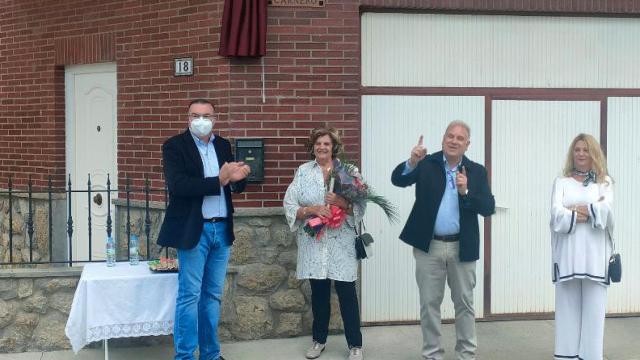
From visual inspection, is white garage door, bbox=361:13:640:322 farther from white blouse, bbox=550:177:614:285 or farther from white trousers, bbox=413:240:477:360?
white blouse, bbox=550:177:614:285

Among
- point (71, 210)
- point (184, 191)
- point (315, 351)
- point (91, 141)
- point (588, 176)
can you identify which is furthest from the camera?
point (91, 141)

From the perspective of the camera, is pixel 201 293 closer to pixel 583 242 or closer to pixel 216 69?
pixel 216 69

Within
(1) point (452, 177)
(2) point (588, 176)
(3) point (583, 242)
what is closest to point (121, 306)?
(1) point (452, 177)

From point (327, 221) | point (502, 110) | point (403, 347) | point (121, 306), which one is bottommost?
point (403, 347)

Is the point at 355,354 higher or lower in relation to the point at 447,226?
lower

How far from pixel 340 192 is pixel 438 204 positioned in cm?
71

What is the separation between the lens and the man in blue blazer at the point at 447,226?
21.6 feet

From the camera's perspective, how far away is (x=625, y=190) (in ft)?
27.8

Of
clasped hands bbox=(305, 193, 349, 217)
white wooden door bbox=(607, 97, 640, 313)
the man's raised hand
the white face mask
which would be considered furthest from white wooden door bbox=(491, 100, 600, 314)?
the white face mask

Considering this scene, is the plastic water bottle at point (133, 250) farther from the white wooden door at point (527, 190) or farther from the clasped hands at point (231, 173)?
the white wooden door at point (527, 190)

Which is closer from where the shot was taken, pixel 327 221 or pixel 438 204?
pixel 438 204

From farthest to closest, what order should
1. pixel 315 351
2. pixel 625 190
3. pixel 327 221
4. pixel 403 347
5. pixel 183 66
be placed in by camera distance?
pixel 625 190 < pixel 183 66 < pixel 403 347 < pixel 315 351 < pixel 327 221

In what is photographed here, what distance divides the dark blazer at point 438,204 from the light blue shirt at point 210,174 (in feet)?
4.43

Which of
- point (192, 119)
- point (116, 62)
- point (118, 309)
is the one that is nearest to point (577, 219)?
Result: point (192, 119)
